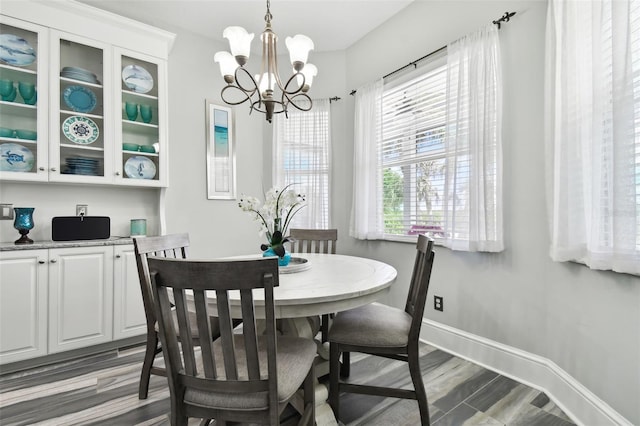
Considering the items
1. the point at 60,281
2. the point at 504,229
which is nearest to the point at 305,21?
the point at 504,229

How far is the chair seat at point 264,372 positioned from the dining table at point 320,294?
139 millimetres

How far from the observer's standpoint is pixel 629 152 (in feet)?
4.35

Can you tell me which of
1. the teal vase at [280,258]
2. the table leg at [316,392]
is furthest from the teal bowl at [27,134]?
the table leg at [316,392]

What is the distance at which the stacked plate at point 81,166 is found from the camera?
95.3 inches

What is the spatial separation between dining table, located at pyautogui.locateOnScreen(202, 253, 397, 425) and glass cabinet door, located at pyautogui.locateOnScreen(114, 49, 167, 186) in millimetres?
1687

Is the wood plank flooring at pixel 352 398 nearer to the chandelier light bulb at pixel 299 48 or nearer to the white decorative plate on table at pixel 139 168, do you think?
the white decorative plate on table at pixel 139 168

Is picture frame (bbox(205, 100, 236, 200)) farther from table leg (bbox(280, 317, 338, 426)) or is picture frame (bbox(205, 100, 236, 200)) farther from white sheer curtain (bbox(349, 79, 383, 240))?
table leg (bbox(280, 317, 338, 426))

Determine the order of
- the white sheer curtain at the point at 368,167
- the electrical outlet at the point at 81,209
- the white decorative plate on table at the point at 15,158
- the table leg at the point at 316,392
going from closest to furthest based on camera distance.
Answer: the table leg at the point at 316,392, the white decorative plate on table at the point at 15,158, the electrical outlet at the point at 81,209, the white sheer curtain at the point at 368,167

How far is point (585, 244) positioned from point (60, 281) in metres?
3.30

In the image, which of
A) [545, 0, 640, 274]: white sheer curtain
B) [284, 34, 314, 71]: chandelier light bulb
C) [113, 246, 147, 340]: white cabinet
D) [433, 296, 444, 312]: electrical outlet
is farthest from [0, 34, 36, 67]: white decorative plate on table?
[433, 296, 444, 312]: electrical outlet

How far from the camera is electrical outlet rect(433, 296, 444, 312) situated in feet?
8.36

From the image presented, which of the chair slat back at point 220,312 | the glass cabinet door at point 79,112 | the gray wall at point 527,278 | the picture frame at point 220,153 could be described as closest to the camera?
the chair slat back at point 220,312

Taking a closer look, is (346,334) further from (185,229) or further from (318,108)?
(318,108)

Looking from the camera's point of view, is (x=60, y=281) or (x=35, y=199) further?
(x=35, y=199)
